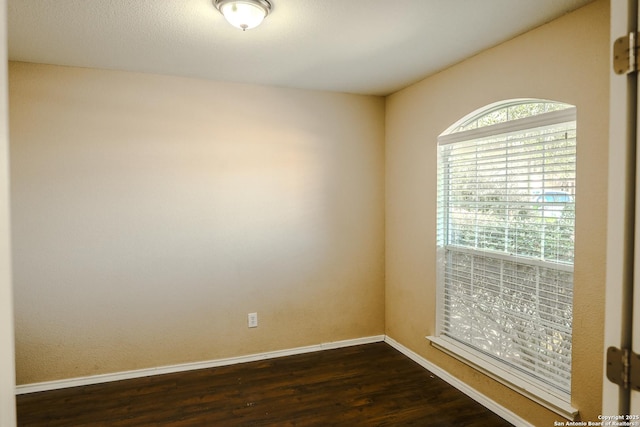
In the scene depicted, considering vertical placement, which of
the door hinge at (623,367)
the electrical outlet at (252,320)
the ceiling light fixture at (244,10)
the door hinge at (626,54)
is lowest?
the electrical outlet at (252,320)

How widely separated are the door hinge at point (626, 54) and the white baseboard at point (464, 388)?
2.22 m

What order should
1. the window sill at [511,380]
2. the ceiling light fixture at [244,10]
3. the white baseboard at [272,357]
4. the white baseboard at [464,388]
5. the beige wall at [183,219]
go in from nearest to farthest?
the ceiling light fixture at [244,10] < the window sill at [511,380] < the white baseboard at [464,388] < the white baseboard at [272,357] < the beige wall at [183,219]

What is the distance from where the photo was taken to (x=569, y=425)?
2057 mm

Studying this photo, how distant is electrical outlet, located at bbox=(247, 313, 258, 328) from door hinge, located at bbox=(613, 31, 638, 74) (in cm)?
305

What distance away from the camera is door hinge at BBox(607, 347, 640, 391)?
0.90 m

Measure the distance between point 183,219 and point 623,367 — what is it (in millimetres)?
2924

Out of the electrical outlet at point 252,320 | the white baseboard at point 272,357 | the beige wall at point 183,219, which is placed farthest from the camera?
the electrical outlet at point 252,320

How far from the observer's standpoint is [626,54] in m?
0.91

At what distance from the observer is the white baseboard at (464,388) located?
7.98 feet

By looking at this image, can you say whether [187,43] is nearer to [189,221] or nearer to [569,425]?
[189,221]

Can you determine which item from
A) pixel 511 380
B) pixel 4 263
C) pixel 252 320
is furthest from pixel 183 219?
pixel 511 380

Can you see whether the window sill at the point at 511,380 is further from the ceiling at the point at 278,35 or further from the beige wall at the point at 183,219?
the ceiling at the point at 278,35

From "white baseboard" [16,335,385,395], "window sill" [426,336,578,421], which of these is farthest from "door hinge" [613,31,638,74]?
"white baseboard" [16,335,385,395]

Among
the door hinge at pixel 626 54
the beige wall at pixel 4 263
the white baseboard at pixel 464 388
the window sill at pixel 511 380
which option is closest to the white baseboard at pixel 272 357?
the white baseboard at pixel 464 388
